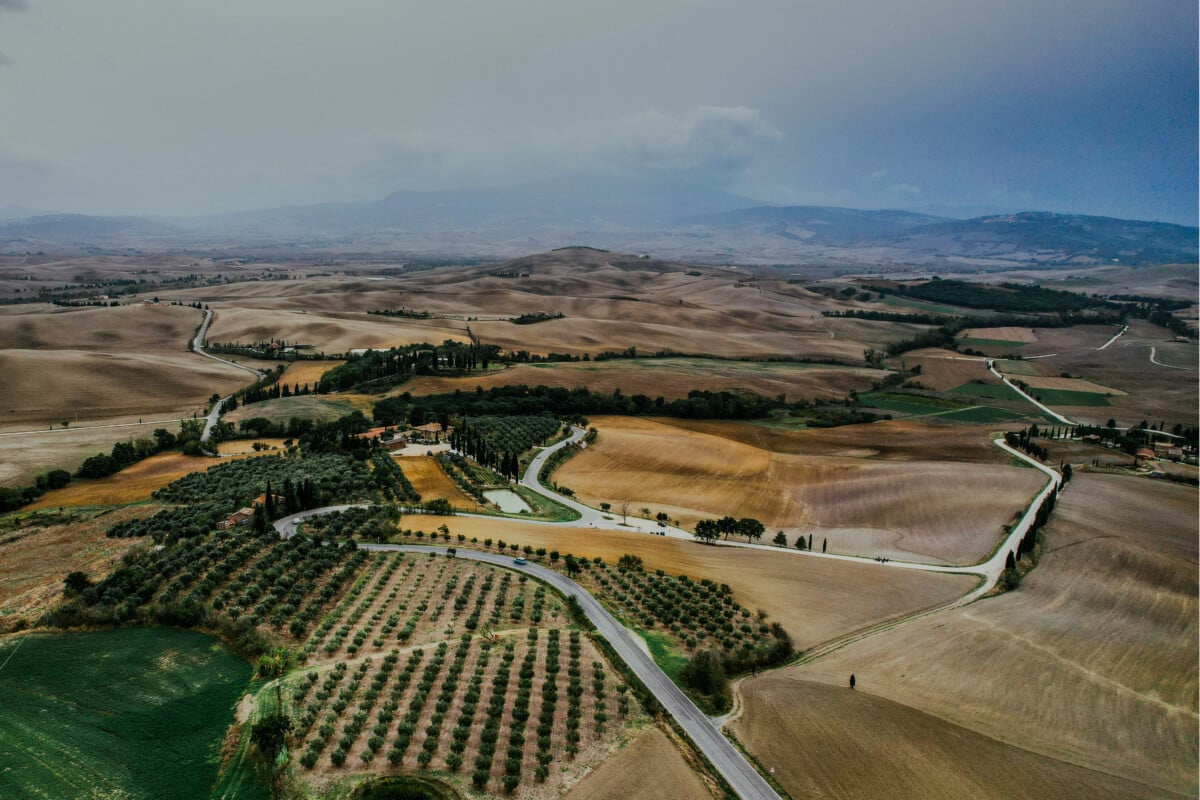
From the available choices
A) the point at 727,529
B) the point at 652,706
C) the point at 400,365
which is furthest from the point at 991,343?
the point at 652,706

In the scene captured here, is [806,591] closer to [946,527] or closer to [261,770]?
[946,527]

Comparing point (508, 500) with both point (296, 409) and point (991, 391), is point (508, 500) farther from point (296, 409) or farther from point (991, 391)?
point (991, 391)

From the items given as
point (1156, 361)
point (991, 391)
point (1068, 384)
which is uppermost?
point (1156, 361)

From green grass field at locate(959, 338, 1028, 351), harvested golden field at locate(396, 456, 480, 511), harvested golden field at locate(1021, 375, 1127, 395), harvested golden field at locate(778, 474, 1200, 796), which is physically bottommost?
harvested golden field at locate(778, 474, 1200, 796)

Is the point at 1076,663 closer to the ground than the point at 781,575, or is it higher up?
closer to the ground

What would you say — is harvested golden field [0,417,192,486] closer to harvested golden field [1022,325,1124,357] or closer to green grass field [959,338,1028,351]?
green grass field [959,338,1028,351]

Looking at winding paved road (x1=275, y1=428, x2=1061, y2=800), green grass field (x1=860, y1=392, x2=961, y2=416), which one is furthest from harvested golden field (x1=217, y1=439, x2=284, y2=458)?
green grass field (x1=860, y1=392, x2=961, y2=416)
